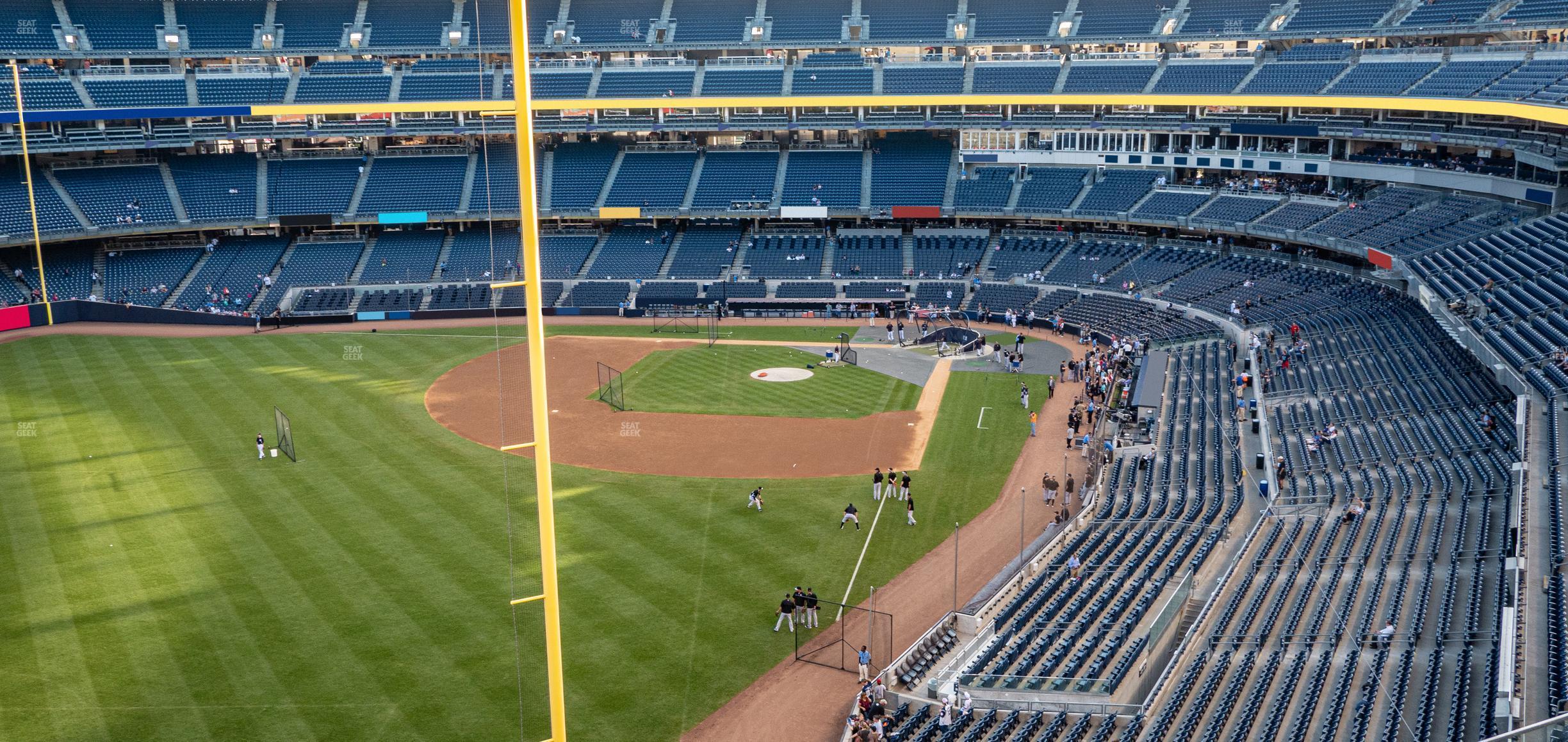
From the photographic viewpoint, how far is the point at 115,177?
6206cm

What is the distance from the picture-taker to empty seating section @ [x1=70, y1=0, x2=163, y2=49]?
6306cm

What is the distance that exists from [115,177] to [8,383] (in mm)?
22517

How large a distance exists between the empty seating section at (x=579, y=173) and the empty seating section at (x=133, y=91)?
20.6 meters

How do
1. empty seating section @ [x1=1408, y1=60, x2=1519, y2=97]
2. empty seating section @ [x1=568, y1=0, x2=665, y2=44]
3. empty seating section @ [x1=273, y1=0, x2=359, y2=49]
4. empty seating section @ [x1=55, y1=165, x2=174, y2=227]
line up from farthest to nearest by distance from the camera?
empty seating section @ [x1=568, y1=0, x2=665, y2=44] → empty seating section @ [x1=273, y1=0, x2=359, y2=49] → empty seating section @ [x1=55, y1=165, x2=174, y2=227] → empty seating section @ [x1=1408, y1=60, x2=1519, y2=97]

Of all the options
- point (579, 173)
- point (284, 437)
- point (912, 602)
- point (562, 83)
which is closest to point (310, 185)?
point (579, 173)

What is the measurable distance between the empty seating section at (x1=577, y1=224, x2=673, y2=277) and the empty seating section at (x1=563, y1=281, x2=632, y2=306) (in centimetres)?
94

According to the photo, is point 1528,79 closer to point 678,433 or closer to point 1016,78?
point 1016,78

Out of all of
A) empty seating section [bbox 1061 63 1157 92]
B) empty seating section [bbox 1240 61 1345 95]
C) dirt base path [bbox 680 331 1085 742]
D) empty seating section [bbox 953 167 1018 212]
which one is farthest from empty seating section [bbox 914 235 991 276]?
dirt base path [bbox 680 331 1085 742]

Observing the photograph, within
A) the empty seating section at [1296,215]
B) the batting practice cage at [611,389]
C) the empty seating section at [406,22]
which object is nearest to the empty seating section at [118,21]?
the empty seating section at [406,22]

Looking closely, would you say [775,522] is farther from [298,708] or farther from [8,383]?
[8,383]

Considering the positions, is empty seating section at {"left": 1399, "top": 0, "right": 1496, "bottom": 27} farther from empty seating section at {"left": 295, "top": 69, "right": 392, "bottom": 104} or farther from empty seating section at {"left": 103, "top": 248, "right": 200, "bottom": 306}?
empty seating section at {"left": 103, "top": 248, "right": 200, "bottom": 306}

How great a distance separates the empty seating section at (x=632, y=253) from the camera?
64.1 meters

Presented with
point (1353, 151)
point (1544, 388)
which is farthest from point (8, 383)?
point (1353, 151)

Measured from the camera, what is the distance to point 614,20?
70562 millimetres
